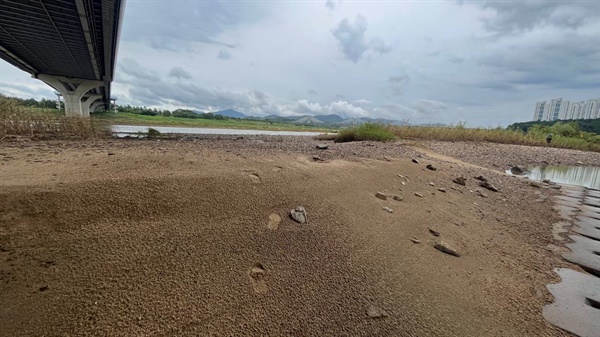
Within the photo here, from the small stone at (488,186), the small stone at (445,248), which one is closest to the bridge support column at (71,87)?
the small stone at (488,186)

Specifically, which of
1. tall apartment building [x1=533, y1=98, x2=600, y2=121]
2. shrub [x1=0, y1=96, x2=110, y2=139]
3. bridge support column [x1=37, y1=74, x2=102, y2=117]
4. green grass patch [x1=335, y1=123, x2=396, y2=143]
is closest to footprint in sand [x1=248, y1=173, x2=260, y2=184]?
shrub [x1=0, y1=96, x2=110, y2=139]

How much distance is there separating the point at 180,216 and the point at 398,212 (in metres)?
2.72

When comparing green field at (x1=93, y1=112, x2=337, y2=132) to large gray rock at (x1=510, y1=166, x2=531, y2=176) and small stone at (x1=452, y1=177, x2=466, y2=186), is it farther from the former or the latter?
small stone at (x1=452, y1=177, x2=466, y2=186)

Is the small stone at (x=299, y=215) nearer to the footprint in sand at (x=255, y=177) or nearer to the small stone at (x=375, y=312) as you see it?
the footprint in sand at (x=255, y=177)

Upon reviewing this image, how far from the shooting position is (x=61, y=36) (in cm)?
1496

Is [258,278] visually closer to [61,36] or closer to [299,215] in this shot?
[299,215]

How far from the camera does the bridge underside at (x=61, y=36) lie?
1133 centimetres

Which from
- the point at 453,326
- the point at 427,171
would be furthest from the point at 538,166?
the point at 453,326

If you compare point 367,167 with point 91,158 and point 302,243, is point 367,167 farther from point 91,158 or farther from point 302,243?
point 91,158

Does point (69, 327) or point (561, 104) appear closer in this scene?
point (69, 327)

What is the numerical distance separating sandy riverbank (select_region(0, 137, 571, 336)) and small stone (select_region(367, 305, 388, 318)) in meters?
0.03

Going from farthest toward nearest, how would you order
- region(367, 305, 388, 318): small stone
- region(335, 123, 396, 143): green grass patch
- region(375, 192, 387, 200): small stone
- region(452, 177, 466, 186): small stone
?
1. region(335, 123, 396, 143): green grass patch
2. region(452, 177, 466, 186): small stone
3. region(375, 192, 387, 200): small stone
4. region(367, 305, 388, 318): small stone

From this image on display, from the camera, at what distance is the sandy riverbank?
1.61m

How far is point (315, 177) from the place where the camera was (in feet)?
12.6
